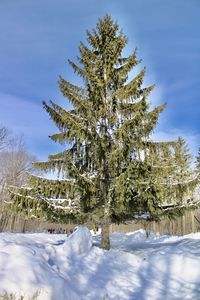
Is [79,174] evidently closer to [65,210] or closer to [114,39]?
[65,210]

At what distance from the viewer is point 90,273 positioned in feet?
21.8

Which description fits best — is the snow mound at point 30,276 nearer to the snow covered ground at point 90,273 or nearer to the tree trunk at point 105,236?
the snow covered ground at point 90,273

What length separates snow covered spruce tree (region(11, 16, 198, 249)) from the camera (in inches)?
387

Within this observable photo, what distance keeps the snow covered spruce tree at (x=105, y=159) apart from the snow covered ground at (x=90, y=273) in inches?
71.5

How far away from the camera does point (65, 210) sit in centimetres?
1028

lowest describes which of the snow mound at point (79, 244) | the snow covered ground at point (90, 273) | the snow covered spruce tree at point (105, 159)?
the snow covered ground at point (90, 273)

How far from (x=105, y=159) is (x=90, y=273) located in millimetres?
4743

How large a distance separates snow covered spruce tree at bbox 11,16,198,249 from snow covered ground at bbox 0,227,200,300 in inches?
71.5

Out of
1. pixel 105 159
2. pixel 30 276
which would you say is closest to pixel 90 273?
pixel 30 276

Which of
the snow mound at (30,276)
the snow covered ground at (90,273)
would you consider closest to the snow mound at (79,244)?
the snow covered ground at (90,273)

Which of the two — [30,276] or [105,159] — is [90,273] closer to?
[30,276]

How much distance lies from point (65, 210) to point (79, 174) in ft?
4.69

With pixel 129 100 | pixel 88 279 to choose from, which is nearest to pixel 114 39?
pixel 129 100

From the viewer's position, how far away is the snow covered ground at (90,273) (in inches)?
180
